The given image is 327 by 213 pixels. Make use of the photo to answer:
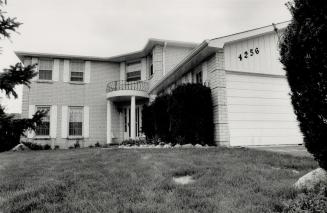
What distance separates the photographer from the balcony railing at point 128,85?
1764cm

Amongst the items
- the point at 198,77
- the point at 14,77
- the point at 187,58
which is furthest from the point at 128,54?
the point at 14,77

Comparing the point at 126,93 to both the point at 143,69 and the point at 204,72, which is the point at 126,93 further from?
the point at 204,72

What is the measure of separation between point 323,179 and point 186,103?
6060 mm

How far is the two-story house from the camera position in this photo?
9547mm

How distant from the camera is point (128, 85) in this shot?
18422 millimetres

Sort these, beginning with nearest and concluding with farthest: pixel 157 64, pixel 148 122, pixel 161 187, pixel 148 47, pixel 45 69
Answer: pixel 161 187 → pixel 148 122 → pixel 157 64 → pixel 148 47 → pixel 45 69

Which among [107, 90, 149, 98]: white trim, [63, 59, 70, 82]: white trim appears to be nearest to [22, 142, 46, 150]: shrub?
[63, 59, 70, 82]: white trim

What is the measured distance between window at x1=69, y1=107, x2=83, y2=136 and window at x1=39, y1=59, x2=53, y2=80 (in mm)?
2457

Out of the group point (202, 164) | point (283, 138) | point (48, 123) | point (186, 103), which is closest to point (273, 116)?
point (283, 138)

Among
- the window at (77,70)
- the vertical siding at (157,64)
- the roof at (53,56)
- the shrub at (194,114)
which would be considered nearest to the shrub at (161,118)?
the shrub at (194,114)

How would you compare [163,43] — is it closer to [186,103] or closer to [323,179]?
[186,103]

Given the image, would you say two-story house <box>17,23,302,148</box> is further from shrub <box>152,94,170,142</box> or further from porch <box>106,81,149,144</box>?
shrub <box>152,94,170,142</box>

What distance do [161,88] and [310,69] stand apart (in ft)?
40.1

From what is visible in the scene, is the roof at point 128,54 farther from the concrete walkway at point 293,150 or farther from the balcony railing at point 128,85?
the concrete walkway at point 293,150
